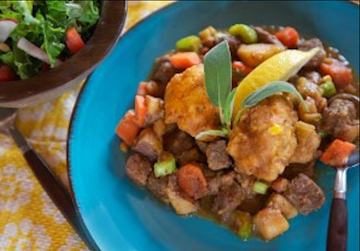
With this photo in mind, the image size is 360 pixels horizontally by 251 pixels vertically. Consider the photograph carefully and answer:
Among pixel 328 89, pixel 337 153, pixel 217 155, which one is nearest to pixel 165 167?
pixel 217 155

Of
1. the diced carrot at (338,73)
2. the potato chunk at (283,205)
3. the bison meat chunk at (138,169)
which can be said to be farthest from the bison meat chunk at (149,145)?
the diced carrot at (338,73)

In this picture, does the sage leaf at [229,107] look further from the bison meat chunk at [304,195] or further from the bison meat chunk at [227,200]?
the bison meat chunk at [304,195]

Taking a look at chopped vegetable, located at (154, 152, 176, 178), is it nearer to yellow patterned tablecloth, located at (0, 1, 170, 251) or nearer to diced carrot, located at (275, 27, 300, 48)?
yellow patterned tablecloth, located at (0, 1, 170, 251)

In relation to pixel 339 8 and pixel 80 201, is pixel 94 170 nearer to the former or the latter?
pixel 80 201

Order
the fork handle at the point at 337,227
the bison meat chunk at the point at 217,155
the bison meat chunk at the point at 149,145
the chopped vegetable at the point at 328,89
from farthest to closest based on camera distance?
1. the chopped vegetable at the point at 328,89
2. the bison meat chunk at the point at 149,145
3. the bison meat chunk at the point at 217,155
4. the fork handle at the point at 337,227

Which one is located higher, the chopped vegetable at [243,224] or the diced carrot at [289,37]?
the diced carrot at [289,37]

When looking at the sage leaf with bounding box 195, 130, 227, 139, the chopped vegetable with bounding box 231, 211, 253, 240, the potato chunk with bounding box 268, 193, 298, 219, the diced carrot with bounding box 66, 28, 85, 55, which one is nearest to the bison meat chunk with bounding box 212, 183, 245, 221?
the chopped vegetable with bounding box 231, 211, 253, 240

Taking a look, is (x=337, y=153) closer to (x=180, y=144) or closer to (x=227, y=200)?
(x=227, y=200)
